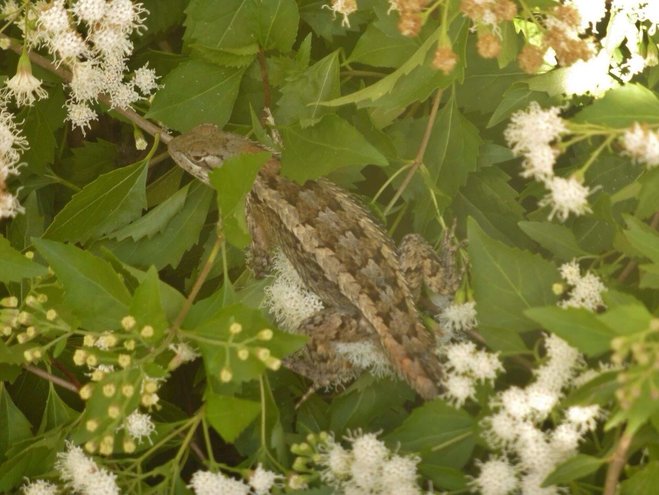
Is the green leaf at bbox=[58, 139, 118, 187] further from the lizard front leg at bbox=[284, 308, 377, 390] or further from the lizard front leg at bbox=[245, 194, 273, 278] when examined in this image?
the lizard front leg at bbox=[284, 308, 377, 390]

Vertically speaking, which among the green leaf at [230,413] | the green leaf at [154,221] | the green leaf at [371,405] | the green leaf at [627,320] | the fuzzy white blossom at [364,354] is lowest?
the green leaf at [371,405]

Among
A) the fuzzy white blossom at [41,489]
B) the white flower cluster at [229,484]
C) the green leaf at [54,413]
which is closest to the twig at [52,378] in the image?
the green leaf at [54,413]

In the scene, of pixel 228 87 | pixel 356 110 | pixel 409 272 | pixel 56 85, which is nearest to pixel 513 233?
pixel 409 272

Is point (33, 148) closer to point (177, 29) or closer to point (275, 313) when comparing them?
point (177, 29)

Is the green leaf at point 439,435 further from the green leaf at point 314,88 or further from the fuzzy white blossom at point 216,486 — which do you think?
the green leaf at point 314,88

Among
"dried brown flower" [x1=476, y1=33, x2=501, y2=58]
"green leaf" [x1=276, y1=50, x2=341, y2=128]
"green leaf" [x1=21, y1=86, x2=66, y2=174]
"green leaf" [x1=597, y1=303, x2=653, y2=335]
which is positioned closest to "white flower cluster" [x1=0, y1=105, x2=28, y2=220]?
"green leaf" [x1=21, y1=86, x2=66, y2=174]

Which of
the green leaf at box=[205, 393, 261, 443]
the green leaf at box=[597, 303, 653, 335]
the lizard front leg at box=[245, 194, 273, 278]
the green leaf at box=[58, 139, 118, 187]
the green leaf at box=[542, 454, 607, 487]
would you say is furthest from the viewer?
the green leaf at box=[58, 139, 118, 187]
